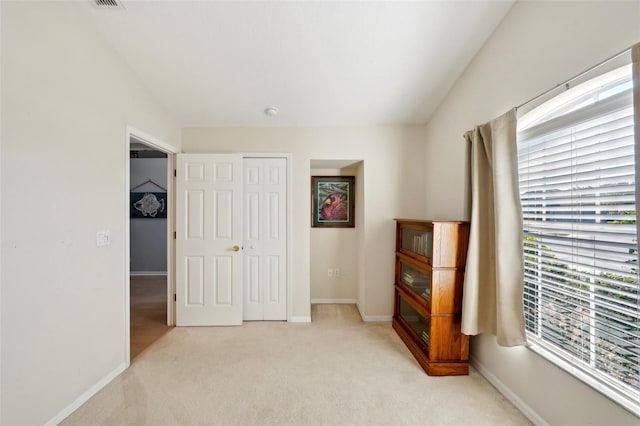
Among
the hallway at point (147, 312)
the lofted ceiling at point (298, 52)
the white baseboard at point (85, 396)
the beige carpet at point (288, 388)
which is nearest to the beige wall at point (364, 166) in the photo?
the lofted ceiling at point (298, 52)

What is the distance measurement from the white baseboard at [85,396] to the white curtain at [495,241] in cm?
285

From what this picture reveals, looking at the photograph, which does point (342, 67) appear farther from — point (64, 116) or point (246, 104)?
point (64, 116)

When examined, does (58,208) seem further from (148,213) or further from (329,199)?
(148,213)

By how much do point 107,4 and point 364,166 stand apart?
2.63 meters

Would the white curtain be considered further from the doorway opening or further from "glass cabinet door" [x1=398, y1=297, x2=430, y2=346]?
the doorway opening

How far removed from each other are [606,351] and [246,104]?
131 inches

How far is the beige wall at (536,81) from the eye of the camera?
3.95 feet

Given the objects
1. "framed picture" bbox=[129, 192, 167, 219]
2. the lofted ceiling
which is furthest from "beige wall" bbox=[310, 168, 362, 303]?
"framed picture" bbox=[129, 192, 167, 219]

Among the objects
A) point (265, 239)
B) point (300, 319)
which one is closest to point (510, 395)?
point (300, 319)

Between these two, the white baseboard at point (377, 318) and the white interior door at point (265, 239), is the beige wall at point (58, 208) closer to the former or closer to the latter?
the white interior door at point (265, 239)

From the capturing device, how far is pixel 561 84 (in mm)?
1399

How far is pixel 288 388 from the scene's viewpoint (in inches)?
74.9

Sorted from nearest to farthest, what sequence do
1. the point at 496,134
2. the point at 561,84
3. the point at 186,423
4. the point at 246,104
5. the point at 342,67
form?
the point at 561,84
the point at 186,423
the point at 496,134
the point at 342,67
the point at 246,104

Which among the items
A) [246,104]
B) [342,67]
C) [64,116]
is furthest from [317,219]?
[64,116]
